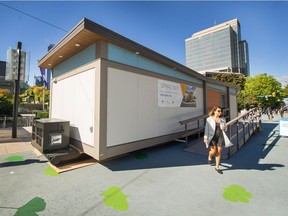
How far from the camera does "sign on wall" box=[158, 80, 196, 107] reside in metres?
6.04

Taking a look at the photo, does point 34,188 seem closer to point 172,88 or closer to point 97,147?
point 97,147

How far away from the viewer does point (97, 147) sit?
399 centimetres

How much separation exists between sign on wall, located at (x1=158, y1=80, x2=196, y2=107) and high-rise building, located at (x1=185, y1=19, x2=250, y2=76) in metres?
67.2

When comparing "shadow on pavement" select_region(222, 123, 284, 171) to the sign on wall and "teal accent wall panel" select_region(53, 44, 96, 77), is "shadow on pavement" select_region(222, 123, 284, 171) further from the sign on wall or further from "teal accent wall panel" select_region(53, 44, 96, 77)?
"teal accent wall panel" select_region(53, 44, 96, 77)

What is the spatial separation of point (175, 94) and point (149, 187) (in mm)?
4465

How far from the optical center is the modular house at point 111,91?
13.4ft

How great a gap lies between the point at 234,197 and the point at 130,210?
1812mm

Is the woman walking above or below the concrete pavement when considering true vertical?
above

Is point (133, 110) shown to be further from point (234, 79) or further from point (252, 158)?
point (234, 79)

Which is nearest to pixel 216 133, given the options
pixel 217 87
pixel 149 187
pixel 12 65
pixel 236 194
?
pixel 236 194

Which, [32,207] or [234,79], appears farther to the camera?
[234,79]

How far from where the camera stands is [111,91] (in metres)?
4.27

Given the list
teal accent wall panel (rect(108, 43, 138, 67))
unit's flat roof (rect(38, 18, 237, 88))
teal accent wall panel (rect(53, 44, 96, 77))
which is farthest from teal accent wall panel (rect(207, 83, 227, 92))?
teal accent wall panel (rect(53, 44, 96, 77))

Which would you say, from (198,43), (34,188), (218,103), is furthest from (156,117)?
(198,43)
